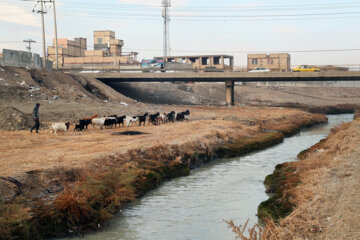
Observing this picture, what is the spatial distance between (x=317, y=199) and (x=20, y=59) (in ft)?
168

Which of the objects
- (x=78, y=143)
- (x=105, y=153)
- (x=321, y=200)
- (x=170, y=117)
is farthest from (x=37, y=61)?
(x=321, y=200)

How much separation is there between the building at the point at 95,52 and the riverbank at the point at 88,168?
7904 cm

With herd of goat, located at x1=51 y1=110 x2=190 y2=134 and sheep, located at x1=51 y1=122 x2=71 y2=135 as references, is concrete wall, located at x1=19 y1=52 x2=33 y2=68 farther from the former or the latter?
sheep, located at x1=51 y1=122 x2=71 y2=135

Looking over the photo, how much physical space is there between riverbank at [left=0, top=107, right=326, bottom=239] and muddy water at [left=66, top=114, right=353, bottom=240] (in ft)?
2.28

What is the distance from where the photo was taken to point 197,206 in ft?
53.1

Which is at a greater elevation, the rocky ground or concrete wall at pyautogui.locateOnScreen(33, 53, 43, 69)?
concrete wall at pyautogui.locateOnScreen(33, 53, 43, 69)

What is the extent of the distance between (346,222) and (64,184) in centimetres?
1009

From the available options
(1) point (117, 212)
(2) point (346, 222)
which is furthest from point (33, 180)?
(2) point (346, 222)

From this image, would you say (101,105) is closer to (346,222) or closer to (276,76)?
(276,76)

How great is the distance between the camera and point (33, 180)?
49.7 ft

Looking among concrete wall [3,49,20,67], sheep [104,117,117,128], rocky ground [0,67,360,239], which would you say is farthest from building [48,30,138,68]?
sheep [104,117,117,128]

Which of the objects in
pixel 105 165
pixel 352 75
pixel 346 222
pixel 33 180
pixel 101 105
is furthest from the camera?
pixel 352 75

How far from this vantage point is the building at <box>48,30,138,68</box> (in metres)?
109

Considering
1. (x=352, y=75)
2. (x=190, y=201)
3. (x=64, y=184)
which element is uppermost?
(x=352, y=75)
